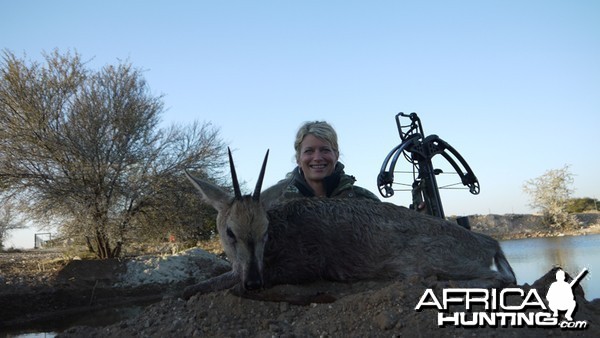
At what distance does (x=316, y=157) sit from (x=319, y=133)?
42 cm

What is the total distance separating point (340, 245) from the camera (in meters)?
4.92

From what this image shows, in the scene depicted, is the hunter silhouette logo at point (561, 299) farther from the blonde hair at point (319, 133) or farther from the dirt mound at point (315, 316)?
the blonde hair at point (319, 133)

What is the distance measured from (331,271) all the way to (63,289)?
1029 centimetres

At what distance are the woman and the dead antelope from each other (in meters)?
2.65

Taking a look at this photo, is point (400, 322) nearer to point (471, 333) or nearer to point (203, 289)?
point (471, 333)

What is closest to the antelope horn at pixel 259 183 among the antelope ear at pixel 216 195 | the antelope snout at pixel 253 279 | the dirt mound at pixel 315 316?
the antelope ear at pixel 216 195

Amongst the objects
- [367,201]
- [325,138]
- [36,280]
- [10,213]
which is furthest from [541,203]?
[10,213]

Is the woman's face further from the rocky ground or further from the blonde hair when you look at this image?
the rocky ground

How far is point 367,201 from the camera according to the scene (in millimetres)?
5477

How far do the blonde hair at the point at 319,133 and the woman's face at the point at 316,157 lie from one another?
0.22ft

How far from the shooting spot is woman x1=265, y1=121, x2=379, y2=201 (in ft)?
25.7

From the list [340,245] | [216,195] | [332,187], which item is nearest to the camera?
[340,245]

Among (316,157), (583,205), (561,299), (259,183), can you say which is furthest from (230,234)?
(583,205)

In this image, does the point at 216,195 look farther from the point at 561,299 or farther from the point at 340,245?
the point at 561,299
